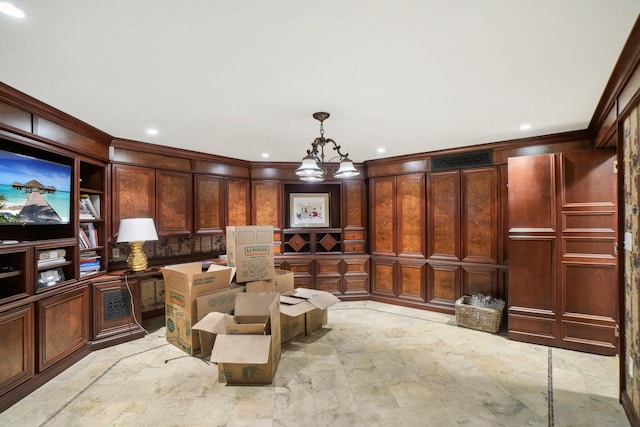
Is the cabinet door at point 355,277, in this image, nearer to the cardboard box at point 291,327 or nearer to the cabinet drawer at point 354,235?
the cabinet drawer at point 354,235

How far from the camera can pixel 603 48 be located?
1.78 m

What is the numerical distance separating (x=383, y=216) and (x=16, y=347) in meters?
4.40

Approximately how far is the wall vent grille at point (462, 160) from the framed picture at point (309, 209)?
73.7 inches

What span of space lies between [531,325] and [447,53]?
3097mm

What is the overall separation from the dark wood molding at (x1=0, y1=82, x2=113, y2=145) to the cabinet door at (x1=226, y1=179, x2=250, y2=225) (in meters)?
1.79

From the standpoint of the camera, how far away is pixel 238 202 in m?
4.92

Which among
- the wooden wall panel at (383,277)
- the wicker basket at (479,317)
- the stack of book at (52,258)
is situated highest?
the stack of book at (52,258)

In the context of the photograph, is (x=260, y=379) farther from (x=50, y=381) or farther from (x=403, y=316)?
(x=403, y=316)

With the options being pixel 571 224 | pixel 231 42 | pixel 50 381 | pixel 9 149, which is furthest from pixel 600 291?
pixel 9 149

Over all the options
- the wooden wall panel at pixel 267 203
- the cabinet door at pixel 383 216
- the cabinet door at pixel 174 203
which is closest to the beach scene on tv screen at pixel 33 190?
the cabinet door at pixel 174 203

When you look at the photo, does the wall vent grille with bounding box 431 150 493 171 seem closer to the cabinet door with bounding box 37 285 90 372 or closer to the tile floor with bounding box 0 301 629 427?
the tile floor with bounding box 0 301 629 427

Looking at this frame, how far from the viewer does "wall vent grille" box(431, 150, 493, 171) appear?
4078mm

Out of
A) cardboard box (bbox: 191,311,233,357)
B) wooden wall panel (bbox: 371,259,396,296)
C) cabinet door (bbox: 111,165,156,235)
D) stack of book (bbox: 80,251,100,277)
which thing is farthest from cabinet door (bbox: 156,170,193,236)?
wooden wall panel (bbox: 371,259,396,296)

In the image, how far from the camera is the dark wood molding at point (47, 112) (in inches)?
89.3
